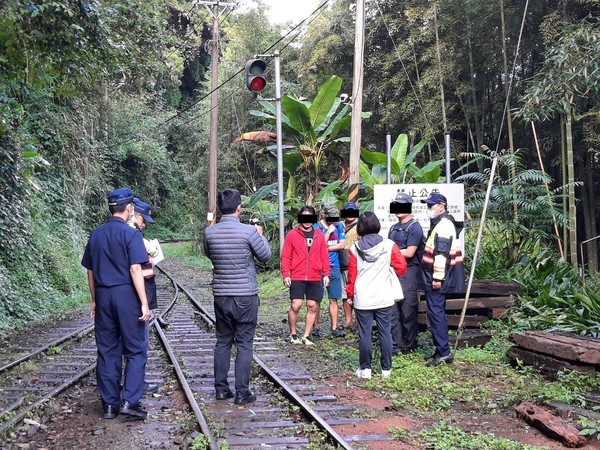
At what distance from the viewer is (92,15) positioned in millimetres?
7754

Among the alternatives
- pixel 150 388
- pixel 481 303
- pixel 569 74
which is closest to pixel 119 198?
pixel 150 388

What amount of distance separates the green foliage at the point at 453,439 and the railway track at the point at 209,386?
0.25m

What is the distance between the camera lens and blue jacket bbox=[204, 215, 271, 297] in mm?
5957

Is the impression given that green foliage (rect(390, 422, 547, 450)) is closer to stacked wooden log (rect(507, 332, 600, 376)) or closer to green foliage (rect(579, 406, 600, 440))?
green foliage (rect(579, 406, 600, 440))

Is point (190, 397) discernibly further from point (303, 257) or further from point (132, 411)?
point (303, 257)

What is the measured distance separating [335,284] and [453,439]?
4477 millimetres

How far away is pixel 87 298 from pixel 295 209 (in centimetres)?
568

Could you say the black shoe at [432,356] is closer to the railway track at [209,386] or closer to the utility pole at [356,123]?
the railway track at [209,386]

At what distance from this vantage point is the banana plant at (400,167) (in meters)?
13.4

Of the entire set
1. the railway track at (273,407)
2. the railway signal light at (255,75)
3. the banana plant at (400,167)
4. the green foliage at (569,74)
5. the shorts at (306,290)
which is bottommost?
the railway track at (273,407)

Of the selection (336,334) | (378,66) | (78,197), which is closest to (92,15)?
(336,334)

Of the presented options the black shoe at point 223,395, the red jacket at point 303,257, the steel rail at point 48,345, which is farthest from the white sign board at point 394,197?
the steel rail at point 48,345

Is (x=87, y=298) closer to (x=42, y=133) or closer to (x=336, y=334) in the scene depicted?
(x=42, y=133)

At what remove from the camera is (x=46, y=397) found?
6.00 metres
